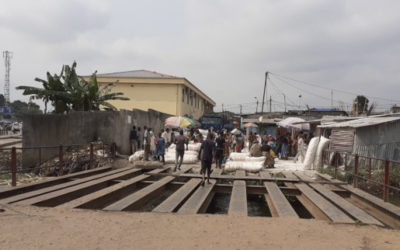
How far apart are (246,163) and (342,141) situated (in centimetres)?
426

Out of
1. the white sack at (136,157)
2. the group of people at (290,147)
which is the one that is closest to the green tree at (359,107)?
the group of people at (290,147)

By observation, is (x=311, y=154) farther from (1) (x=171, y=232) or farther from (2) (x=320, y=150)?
(1) (x=171, y=232)

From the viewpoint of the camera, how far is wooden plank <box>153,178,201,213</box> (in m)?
6.19

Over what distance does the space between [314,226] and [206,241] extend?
196cm

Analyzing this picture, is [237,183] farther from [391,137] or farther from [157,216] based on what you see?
[391,137]

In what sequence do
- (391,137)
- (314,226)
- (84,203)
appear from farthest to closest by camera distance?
(391,137) < (84,203) < (314,226)

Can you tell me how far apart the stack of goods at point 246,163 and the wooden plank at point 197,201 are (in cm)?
311

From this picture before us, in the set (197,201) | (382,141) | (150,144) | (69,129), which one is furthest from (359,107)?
(197,201)

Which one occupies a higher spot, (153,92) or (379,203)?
(153,92)

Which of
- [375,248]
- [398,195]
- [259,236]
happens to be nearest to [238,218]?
[259,236]

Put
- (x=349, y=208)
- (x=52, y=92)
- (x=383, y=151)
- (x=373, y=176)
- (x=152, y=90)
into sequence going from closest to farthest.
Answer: (x=349, y=208) → (x=373, y=176) → (x=383, y=151) → (x=52, y=92) → (x=152, y=90)

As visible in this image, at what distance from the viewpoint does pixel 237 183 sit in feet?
31.3

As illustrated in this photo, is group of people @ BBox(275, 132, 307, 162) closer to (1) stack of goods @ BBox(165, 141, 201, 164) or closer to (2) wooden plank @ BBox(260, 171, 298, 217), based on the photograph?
(1) stack of goods @ BBox(165, 141, 201, 164)

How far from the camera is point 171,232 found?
4816mm
